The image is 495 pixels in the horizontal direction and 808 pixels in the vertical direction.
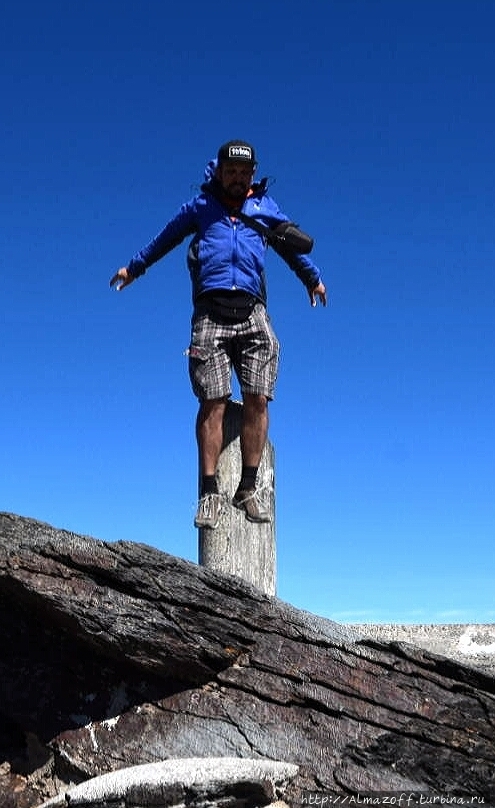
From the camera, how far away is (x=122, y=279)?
813 cm

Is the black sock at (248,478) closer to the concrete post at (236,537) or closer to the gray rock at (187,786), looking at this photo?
the concrete post at (236,537)

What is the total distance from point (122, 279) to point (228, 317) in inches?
46.1

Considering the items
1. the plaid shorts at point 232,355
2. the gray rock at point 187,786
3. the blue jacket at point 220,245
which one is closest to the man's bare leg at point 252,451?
the plaid shorts at point 232,355

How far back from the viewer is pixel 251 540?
755 cm

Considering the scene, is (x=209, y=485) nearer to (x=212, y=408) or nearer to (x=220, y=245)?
(x=212, y=408)

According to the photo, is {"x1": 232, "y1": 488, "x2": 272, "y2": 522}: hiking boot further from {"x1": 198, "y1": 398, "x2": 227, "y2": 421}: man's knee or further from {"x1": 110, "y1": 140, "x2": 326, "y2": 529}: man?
{"x1": 198, "y1": 398, "x2": 227, "y2": 421}: man's knee

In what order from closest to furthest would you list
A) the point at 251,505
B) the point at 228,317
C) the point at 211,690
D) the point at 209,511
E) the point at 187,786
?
the point at 187,786 < the point at 211,690 < the point at 209,511 < the point at 251,505 < the point at 228,317

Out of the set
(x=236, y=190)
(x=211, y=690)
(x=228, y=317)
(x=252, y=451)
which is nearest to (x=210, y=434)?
(x=252, y=451)

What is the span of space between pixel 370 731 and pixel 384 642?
24.1 inches

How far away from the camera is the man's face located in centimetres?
774

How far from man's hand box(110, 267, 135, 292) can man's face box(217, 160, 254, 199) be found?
1.18m

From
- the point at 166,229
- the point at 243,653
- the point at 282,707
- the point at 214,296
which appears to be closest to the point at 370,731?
the point at 282,707

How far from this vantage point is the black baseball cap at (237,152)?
25.1ft

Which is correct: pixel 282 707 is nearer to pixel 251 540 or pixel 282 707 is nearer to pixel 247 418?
pixel 251 540
